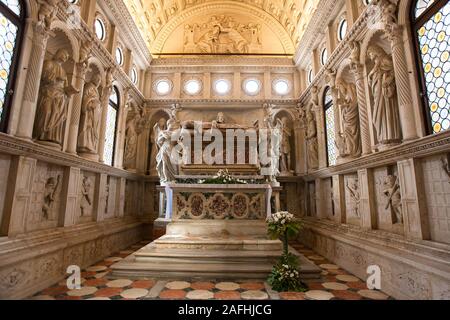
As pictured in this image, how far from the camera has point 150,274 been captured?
4.54 metres

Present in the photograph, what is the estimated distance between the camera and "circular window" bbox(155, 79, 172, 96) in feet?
38.1

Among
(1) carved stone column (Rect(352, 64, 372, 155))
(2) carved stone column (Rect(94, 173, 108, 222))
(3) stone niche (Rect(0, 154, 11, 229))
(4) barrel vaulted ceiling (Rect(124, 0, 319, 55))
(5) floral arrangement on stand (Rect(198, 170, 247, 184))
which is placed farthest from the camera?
(4) barrel vaulted ceiling (Rect(124, 0, 319, 55))

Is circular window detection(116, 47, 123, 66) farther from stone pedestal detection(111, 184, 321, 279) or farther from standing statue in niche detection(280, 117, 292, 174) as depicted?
standing statue in niche detection(280, 117, 292, 174)

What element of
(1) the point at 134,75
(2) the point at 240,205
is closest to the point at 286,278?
(2) the point at 240,205

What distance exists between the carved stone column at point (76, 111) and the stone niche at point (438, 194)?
7587mm

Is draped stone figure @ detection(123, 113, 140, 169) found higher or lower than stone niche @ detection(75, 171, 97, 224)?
higher

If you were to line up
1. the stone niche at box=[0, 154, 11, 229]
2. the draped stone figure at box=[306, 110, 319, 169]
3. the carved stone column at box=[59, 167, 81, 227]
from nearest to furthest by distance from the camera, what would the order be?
1. the stone niche at box=[0, 154, 11, 229]
2. the carved stone column at box=[59, 167, 81, 227]
3. the draped stone figure at box=[306, 110, 319, 169]

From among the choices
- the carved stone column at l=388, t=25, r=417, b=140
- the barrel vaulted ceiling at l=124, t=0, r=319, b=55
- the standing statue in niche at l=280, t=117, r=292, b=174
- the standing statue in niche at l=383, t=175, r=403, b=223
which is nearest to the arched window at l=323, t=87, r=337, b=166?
the standing statue in niche at l=280, t=117, r=292, b=174

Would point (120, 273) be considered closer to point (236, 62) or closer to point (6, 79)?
point (6, 79)

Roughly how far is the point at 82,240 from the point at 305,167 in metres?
8.48

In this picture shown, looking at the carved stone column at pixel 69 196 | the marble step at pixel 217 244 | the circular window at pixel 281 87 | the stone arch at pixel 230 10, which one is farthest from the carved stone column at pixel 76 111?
the circular window at pixel 281 87

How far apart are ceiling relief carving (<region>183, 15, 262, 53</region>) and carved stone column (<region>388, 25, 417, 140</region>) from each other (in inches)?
331

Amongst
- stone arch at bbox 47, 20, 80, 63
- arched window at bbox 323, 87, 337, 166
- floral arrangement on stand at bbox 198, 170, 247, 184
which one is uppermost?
stone arch at bbox 47, 20, 80, 63
